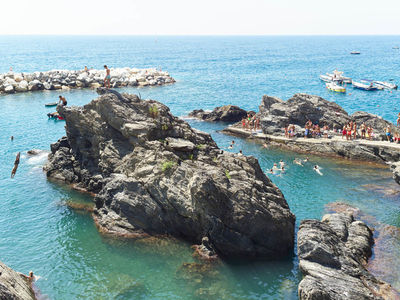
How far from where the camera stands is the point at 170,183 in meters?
30.1

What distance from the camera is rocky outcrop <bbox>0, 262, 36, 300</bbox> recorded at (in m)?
19.1

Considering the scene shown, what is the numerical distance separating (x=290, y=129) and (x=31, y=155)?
122ft

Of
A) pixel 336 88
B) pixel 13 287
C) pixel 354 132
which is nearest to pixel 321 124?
pixel 354 132

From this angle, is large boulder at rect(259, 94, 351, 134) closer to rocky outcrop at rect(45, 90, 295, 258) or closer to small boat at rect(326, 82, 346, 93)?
rocky outcrop at rect(45, 90, 295, 258)

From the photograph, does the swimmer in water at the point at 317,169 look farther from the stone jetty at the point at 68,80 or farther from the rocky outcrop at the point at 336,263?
the stone jetty at the point at 68,80

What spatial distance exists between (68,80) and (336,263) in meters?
95.9

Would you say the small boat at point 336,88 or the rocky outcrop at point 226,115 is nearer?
the rocky outcrop at point 226,115

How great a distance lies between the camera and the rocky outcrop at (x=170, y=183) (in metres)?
27.5

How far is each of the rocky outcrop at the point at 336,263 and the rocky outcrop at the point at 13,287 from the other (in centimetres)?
1622

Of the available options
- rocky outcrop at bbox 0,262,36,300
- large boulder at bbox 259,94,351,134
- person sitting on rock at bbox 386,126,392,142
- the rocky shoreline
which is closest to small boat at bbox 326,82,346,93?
the rocky shoreline

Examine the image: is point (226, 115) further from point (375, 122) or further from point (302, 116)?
point (375, 122)

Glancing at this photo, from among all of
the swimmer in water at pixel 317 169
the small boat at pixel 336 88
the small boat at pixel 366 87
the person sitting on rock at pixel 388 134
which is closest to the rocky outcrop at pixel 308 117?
the person sitting on rock at pixel 388 134

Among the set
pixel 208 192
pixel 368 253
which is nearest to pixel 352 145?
pixel 368 253

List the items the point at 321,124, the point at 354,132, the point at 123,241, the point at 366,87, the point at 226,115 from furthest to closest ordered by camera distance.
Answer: the point at 366,87 → the point at 226,115 → the point at 321,124 → the point at 354,132 → the point at 123,241
